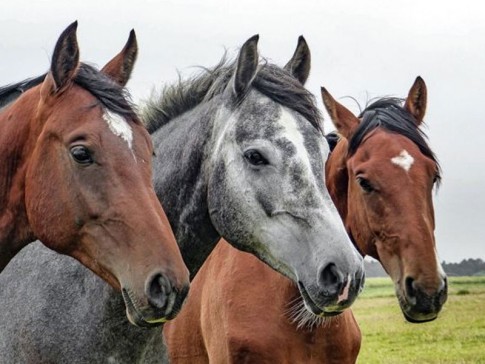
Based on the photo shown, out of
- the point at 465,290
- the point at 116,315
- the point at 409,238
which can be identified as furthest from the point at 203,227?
the point at 465,290

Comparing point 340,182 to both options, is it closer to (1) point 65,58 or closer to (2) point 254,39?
(2) point 254,39

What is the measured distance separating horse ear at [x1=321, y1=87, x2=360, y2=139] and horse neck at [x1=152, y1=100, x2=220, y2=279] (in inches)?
79.2

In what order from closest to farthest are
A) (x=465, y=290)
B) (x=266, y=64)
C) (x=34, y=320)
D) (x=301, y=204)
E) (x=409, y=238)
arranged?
1. (x=301, y=204)
2. (x=34, y=320)
3. (x=266, y=64)
4. (x=409, y=238)
5. (x=465, y=290)

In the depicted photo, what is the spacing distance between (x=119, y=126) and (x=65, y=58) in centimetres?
55

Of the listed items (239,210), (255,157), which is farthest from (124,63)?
(239,210)

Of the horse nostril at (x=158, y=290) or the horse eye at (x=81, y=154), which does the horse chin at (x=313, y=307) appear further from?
the horse eye at (x=81, y=154)

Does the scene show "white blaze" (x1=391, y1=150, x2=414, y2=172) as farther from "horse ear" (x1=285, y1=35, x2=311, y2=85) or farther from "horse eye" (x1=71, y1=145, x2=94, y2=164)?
"horse eye" (x1=71, y1=145, x2=94, y2=164)

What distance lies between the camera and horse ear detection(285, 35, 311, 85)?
7016 millimetres

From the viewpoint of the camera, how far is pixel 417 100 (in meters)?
8.45

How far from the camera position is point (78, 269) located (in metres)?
6.27

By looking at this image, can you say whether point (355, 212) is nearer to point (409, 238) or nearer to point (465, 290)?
point (409, 238)

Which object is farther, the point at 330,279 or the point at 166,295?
the point at 330,279

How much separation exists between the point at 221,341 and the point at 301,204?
200 cm

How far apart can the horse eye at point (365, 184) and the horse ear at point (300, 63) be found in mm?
1051
